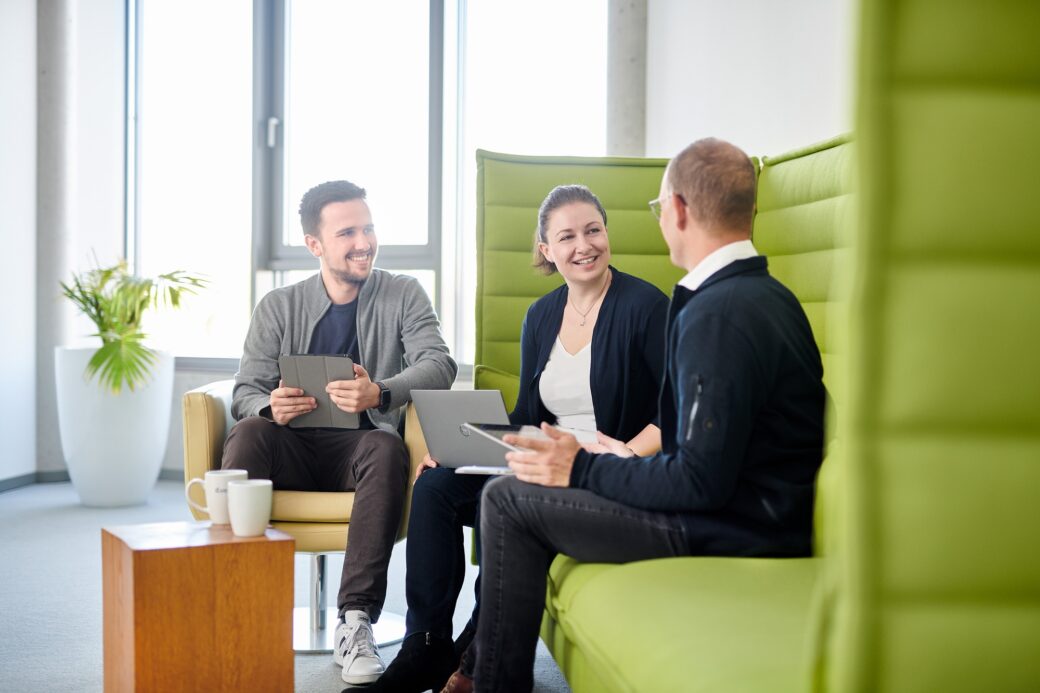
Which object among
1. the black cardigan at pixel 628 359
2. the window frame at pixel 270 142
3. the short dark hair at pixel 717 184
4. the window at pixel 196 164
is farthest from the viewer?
the window at pixel 196 164

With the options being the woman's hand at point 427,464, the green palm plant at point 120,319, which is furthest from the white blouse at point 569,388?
the green palm plant at point 120,319

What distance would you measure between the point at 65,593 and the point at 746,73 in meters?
2.76

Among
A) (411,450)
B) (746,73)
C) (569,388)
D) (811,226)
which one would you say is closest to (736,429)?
(569,388)

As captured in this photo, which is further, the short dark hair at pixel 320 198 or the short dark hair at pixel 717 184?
the short dark hair at pixel 320 198

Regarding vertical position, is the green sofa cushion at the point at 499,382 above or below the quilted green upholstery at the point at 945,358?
below

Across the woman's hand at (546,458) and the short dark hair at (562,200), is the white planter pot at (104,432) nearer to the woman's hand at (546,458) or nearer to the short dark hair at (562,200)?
the short dark hair at (562,200)

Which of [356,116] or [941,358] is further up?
[356,116]

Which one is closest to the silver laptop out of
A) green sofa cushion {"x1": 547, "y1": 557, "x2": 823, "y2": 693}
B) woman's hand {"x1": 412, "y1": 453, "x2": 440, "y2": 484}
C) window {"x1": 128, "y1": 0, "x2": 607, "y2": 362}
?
woman's hand {"x1": 412, "y1": 453, "x2": 440, "y2": 484}

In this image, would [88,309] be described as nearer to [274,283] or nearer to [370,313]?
[274,283]

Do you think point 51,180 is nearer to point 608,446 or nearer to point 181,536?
point 181,536

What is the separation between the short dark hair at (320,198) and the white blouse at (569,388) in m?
0.85

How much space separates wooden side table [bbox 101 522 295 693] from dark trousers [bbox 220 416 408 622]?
34cm

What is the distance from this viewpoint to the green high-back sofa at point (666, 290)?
109 centimetres

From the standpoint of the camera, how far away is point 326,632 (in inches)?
100
